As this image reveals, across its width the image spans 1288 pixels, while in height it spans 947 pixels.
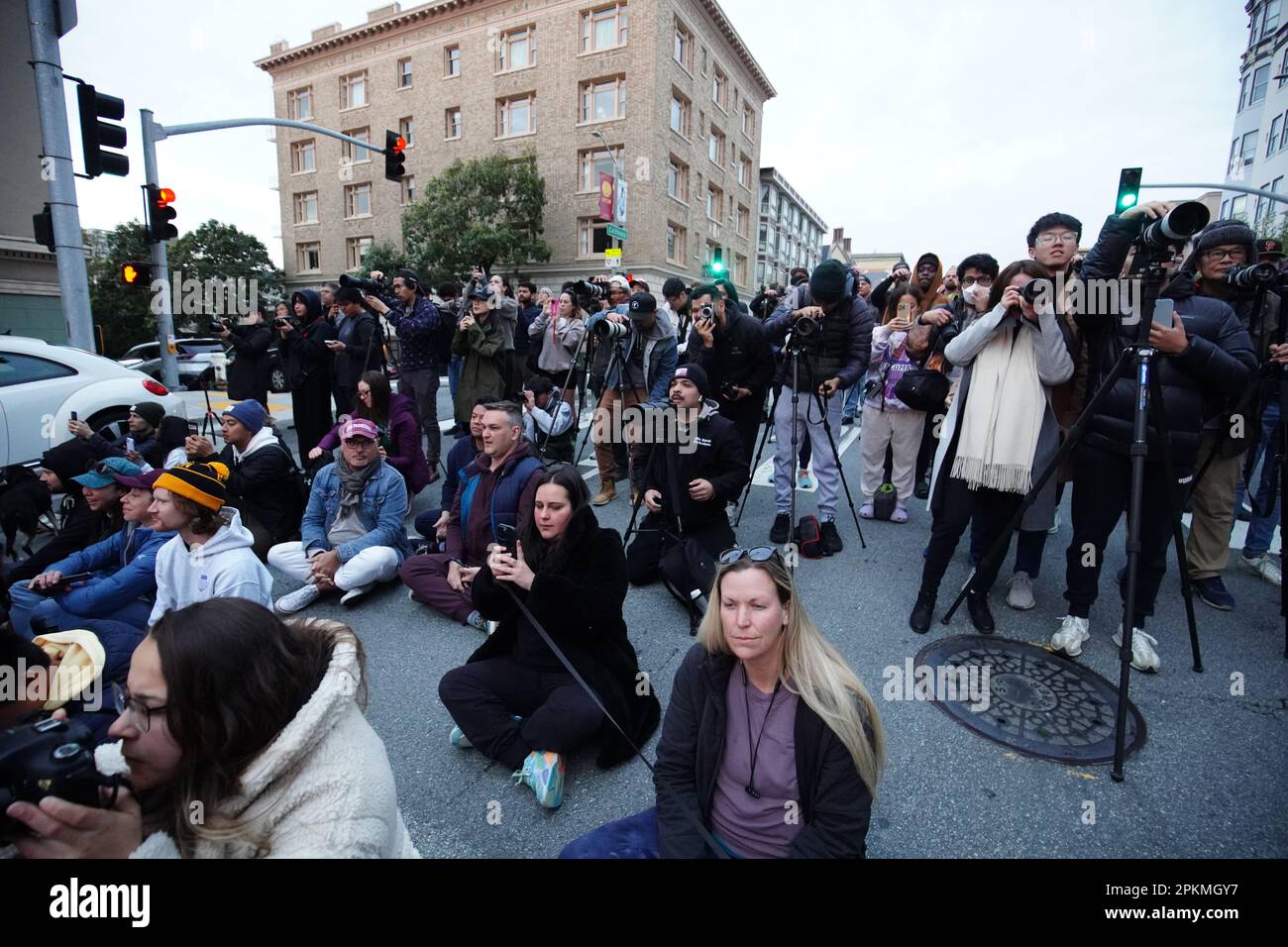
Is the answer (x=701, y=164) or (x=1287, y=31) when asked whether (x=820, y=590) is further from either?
(x=1287, y=31)

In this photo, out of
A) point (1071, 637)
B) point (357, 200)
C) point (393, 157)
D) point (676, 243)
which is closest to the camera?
point (1071, 637)

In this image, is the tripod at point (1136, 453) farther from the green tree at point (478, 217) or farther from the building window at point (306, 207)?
the building window at point (306, 207)

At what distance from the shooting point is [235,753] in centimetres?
122

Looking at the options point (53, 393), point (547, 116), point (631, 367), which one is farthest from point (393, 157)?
point (547, 116)

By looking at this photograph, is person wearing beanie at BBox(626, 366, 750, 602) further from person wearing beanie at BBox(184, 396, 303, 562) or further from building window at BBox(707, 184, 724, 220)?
building window at BBox(707, 184, 724, 220)

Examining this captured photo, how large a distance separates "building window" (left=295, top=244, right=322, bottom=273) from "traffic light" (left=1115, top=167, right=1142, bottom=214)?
133 feet

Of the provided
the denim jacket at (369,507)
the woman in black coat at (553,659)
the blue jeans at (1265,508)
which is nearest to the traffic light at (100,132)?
the denim jacket at (369,507)

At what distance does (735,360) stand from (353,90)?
3885 cm

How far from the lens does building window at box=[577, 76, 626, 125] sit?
2684 centimetres

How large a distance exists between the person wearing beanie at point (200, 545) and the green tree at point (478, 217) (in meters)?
26.2

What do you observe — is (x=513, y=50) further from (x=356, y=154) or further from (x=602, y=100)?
(x=356, y=154)

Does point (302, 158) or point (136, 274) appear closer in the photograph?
point (136, 274)

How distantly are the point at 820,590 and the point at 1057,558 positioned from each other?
199 centimetres

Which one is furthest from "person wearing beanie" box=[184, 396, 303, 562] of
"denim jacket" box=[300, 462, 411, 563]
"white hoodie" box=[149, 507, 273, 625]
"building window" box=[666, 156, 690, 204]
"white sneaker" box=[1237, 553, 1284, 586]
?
"building window" box=[666, 156, 690, 204]
